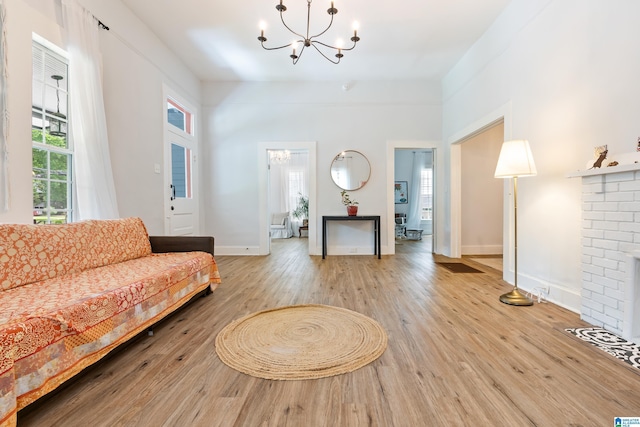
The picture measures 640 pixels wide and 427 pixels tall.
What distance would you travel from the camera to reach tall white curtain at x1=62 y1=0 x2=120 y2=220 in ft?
7.61

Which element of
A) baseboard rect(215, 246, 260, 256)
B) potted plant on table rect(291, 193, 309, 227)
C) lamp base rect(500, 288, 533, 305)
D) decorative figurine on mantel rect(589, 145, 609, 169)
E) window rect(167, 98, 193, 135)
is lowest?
lamp base rect(500, 288, 533, 305)

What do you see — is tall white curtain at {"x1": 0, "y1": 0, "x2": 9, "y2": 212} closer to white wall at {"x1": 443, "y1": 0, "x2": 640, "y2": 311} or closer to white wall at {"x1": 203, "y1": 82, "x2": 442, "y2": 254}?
white wall at {"x1": 203, "y1": 82, "x2": 442, "y2": 254}

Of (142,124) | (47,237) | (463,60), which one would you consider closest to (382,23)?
(463,60)

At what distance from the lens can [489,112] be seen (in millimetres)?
3457

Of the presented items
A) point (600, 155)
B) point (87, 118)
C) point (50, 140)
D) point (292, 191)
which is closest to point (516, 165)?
point (600, 155)

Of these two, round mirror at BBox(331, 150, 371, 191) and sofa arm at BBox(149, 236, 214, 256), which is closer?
sofa arm at BBox(149, 236, 214, 256)

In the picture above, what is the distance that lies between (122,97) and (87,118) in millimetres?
703

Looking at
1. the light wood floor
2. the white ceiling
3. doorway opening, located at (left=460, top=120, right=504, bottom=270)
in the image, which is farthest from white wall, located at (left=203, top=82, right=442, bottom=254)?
the light wood floor

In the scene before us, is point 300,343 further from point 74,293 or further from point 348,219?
point 348,219

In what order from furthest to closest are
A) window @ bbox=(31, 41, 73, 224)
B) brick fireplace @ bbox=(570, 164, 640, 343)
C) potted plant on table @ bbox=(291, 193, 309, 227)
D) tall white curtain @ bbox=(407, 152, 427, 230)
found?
tall white curtain @ bbox=(407, 152, 427, 230) < potted plant on table @ bbox=(291, 193, 309, 227) < window @ bbox=(31, 41, 73, 224) < brick fireplace @ bbox=(570, 164, 640, 343)

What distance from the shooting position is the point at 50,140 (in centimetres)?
225

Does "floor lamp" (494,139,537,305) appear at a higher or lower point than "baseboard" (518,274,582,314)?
higher

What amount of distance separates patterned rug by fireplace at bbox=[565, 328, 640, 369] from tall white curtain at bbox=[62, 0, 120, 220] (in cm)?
381

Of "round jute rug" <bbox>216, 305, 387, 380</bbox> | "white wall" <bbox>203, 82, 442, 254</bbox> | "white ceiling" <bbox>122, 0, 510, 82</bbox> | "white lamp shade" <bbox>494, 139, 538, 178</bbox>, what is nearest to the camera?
"round jute rug" <bbox>216, 305, 387, 380</bbox>
